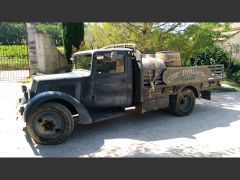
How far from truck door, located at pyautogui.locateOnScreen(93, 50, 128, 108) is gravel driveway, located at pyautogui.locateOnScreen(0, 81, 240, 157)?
746mm

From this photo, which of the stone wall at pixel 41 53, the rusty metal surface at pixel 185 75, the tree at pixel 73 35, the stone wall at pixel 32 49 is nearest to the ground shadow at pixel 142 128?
the rusty metal surface at pixel 185 75

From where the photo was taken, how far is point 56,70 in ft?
49.9

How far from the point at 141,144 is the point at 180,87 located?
2.74 meters

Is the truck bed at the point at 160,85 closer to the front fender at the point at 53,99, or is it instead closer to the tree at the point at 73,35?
the front fender at the point at 53,99

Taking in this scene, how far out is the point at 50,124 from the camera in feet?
19.0

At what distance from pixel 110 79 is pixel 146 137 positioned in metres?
1.67

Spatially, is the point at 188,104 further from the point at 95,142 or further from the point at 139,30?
the point at 139,30

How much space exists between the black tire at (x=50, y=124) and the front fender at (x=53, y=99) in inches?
4.7

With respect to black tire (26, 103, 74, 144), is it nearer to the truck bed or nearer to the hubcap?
the hubcap

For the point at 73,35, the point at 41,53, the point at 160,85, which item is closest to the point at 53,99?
the point at 160,85

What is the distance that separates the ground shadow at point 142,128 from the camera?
217 inches

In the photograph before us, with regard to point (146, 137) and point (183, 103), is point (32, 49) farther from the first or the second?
point (146, 137)

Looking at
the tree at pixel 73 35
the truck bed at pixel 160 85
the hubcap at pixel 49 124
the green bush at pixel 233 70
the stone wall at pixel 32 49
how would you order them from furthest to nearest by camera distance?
1. the green bush at pixel 233 70
2. the stone wall at pixel 32 49
3. the tree at pixel 73 35
4. the truck bed at pixel 160 85
5. the hubcap at pixel 49 124

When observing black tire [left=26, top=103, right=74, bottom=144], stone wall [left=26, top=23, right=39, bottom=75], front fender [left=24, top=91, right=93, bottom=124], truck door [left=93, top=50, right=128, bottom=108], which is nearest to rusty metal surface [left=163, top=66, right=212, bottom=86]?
truck door [left=93, top=50, right=128, bottom=108]
